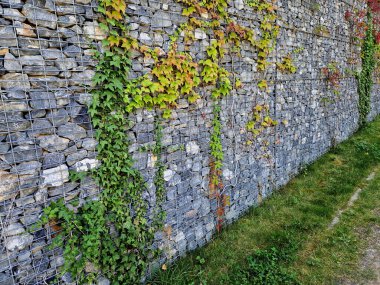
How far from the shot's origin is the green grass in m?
3.08

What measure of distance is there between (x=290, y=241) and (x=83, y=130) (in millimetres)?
2732

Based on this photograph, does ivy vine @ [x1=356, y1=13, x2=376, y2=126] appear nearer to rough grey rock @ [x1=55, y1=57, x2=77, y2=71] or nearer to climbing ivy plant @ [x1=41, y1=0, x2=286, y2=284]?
climbing ivy plant @ [x1=41, y1=0, x2=286, y2=284]

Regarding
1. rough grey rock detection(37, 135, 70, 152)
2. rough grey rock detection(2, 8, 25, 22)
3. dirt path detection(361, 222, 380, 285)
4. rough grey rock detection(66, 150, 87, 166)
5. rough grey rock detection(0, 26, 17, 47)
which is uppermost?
rough grey rock detection(2, 8, 25, 22)

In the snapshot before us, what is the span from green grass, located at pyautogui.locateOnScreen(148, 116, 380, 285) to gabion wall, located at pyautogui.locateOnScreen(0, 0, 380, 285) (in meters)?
0.24

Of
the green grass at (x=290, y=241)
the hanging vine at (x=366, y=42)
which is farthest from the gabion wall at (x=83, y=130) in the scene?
the hanging vine at (x=366, y=42)

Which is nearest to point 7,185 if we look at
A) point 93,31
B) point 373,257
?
point 93,31

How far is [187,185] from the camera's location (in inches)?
135

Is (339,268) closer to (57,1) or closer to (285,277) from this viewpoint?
(285,277)

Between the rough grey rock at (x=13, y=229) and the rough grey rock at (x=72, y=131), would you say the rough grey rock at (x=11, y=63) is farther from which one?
the rough grey rock at (x=13, y=229)

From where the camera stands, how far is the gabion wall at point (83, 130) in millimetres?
2114

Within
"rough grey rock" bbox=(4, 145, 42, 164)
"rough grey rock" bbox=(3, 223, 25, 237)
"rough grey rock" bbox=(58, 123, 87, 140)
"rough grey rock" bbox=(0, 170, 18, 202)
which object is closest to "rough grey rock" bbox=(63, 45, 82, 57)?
"rough grey rock" bbox=(58, 123, 87, 140)

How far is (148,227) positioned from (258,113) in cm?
245

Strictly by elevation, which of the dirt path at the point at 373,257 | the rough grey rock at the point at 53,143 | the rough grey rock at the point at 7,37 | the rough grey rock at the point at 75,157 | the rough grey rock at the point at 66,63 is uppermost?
the rough grey rock at the point at 7,37

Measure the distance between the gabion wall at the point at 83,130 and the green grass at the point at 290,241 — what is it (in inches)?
9.6
